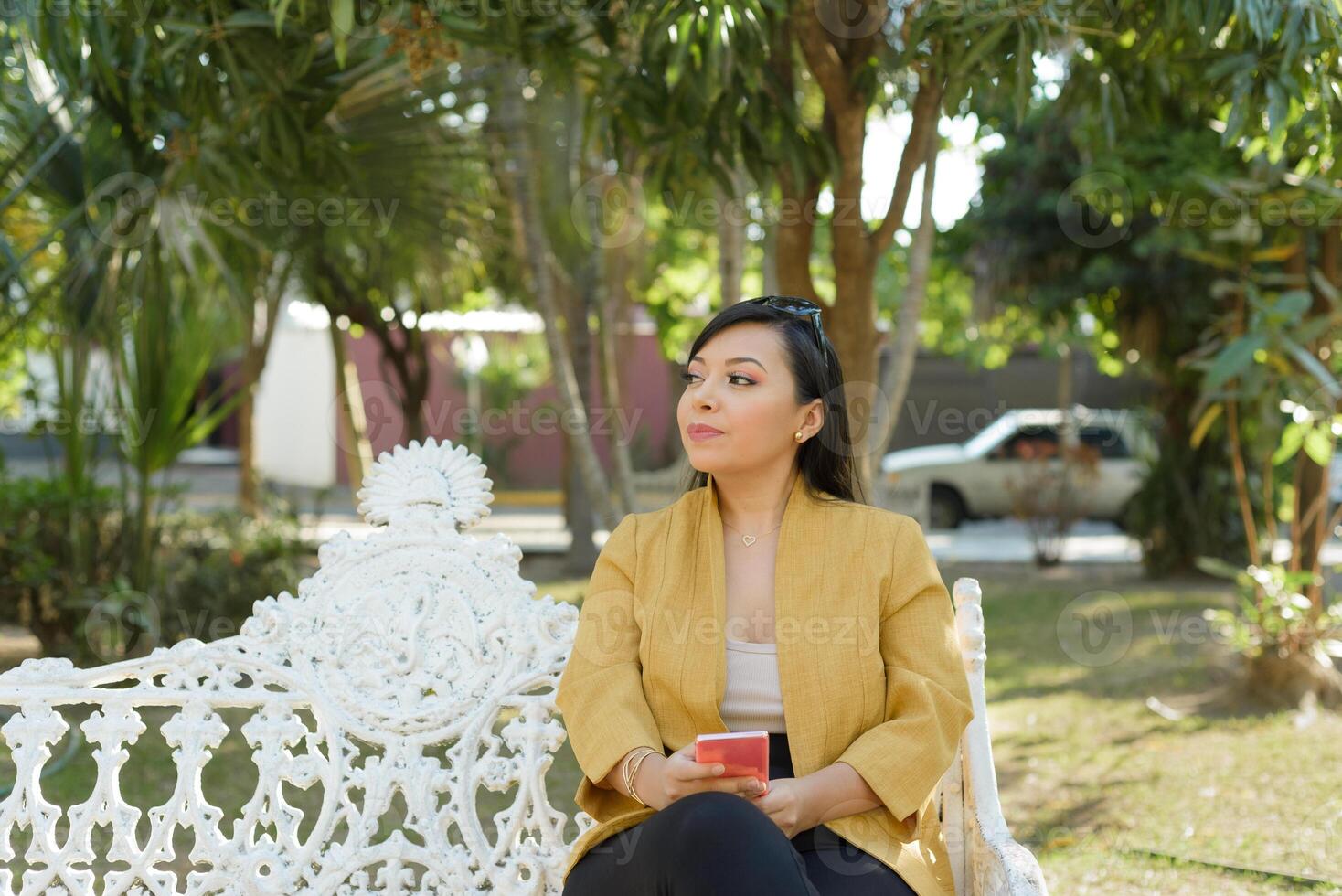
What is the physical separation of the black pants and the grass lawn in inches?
51.1

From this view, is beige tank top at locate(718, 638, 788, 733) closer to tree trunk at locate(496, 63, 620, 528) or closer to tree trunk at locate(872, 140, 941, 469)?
tree trunk at locate(872, 140, 941, 469)

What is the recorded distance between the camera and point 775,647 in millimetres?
2352

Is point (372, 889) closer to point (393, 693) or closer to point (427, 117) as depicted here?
point (393, 693)

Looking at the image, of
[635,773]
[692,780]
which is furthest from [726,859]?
[635,773]

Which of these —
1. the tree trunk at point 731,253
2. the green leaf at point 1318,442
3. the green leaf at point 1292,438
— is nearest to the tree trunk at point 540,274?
the tree trunk at point 731,253

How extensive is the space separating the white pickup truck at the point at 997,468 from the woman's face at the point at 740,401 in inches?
459

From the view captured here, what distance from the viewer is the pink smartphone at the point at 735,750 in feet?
6.71

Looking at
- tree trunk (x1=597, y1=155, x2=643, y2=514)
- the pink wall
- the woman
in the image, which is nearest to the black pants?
the woman

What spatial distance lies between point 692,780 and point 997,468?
497 inches

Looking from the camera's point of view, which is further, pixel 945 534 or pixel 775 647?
pixel 945 534

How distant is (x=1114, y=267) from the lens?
30.7 feet

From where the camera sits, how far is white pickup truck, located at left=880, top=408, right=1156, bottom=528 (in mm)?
14172

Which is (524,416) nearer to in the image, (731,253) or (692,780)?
(731,253)

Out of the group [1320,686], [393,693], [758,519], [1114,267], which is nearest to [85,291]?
[393,693]
